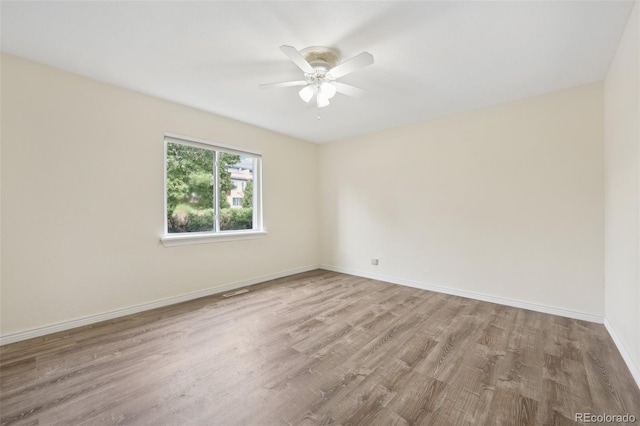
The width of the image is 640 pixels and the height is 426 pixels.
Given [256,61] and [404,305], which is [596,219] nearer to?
[404,305]

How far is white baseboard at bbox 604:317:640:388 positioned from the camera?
1722 millimetres

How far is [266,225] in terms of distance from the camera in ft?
14.2

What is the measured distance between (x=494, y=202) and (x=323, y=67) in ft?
8.70

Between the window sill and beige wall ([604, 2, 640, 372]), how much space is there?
3.97 meters

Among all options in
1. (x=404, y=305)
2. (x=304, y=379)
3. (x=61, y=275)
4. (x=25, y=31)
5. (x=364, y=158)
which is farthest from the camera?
(x=364, y=158)

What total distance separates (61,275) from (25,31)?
2.07 meters

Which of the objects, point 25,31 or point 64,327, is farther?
point 64,327

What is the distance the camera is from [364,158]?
15.1 feet

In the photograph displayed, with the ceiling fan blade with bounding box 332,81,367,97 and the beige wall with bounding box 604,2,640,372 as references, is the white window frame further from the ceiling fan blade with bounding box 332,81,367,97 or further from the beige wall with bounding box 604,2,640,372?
the beige wall with bounding box 604,2,640,372

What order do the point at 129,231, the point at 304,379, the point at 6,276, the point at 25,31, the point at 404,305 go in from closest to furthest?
the point at 304,379, the point at 25,31, the point at 6,276, the point at 129,231, the point at 404,305

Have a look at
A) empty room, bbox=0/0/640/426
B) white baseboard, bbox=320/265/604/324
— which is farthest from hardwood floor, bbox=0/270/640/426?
white baseboard, bbox=320/265/604/324

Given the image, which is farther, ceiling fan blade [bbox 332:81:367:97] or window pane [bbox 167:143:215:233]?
window pane [bbox 167:143:215:233]

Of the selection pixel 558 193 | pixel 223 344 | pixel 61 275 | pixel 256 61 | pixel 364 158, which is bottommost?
pixel 223 344

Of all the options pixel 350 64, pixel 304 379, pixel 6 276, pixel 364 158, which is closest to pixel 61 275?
pixel 6 276
